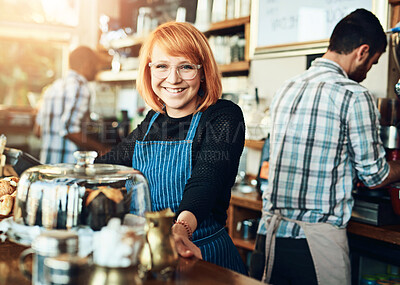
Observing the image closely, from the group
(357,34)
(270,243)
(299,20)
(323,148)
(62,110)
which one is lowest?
(270,243)

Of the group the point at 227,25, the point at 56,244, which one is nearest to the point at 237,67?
the point at 227,25

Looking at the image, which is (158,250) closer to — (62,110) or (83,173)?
(83,173)

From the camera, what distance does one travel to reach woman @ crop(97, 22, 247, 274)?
148cm

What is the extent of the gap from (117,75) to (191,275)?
4.39 m

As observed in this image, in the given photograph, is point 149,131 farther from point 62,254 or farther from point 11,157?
point 62,254

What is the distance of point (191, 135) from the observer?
1.60 m

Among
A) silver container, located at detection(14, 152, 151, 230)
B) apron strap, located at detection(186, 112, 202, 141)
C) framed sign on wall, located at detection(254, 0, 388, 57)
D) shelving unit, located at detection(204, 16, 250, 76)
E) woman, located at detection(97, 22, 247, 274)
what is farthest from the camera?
shelving unit, located at detection(204, 16, 250, 76)

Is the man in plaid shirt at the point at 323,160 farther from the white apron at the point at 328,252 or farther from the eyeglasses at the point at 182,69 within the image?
the eyeglasses at the point at 182,69

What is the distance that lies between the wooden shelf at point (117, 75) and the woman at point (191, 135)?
3.22 m

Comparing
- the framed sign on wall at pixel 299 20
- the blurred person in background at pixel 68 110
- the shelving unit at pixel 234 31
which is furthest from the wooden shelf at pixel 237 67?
the blurred person in background at pixel 68 110

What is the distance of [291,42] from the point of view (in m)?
3.03

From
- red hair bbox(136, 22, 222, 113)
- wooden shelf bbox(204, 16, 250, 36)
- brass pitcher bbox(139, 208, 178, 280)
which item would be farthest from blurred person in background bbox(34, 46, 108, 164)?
brass pitcher bbox(139, 208, 178, 280)

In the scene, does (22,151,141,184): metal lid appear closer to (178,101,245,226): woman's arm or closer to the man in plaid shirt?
(178,101,245,226): woman's arm

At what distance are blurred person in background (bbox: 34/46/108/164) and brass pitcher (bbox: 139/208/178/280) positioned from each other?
297cm
